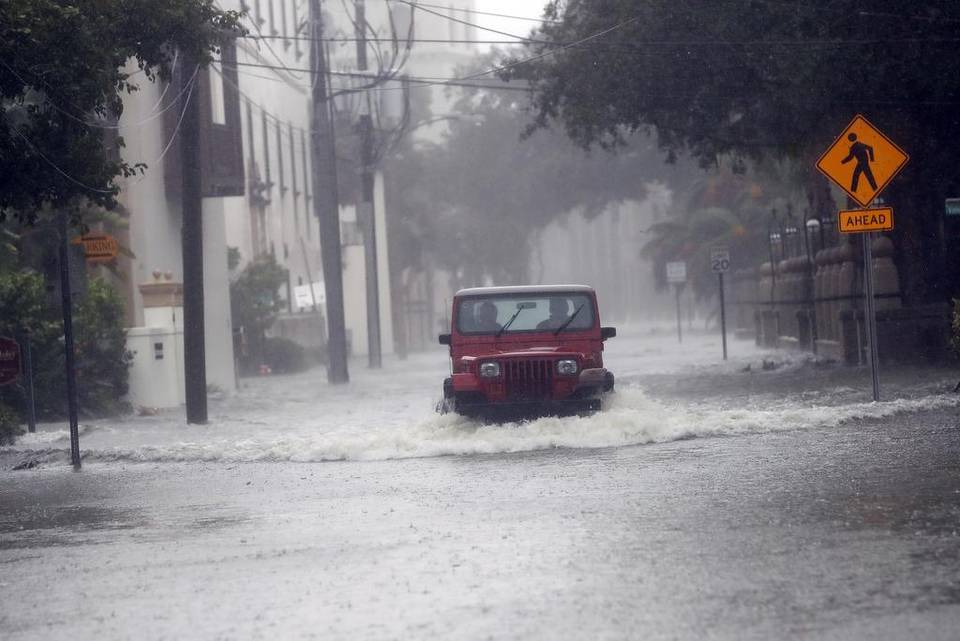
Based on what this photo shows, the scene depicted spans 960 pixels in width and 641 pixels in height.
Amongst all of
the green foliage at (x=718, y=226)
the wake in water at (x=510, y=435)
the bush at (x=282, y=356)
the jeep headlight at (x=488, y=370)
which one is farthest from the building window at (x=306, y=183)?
the jeep headlight at (x=488, y=370)

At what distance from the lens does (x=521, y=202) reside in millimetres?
77812

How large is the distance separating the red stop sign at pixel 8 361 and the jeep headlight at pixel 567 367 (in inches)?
252

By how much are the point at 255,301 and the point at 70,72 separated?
90.3 ft

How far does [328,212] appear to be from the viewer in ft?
125

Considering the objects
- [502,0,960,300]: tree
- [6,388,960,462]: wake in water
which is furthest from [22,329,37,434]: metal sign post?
[502,0,960,300]: tree

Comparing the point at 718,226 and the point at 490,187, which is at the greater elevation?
the point at 490,187

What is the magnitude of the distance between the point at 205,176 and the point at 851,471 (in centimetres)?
2205

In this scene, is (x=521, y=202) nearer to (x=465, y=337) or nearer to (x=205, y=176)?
(x=205, y=176)

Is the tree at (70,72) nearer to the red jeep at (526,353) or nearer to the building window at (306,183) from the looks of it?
the red jeep at (526,353)

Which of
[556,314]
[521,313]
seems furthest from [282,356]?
[556,314]

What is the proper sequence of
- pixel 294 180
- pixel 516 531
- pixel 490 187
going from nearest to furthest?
pixel 516 531
pixel 294 180
pixel 490 187

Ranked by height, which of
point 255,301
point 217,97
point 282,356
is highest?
point 217,97

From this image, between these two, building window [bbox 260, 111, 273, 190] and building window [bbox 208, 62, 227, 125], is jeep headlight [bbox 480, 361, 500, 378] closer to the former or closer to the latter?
building window [bbox 208, 62, 227, 125]

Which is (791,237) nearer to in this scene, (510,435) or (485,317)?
(485,317)
